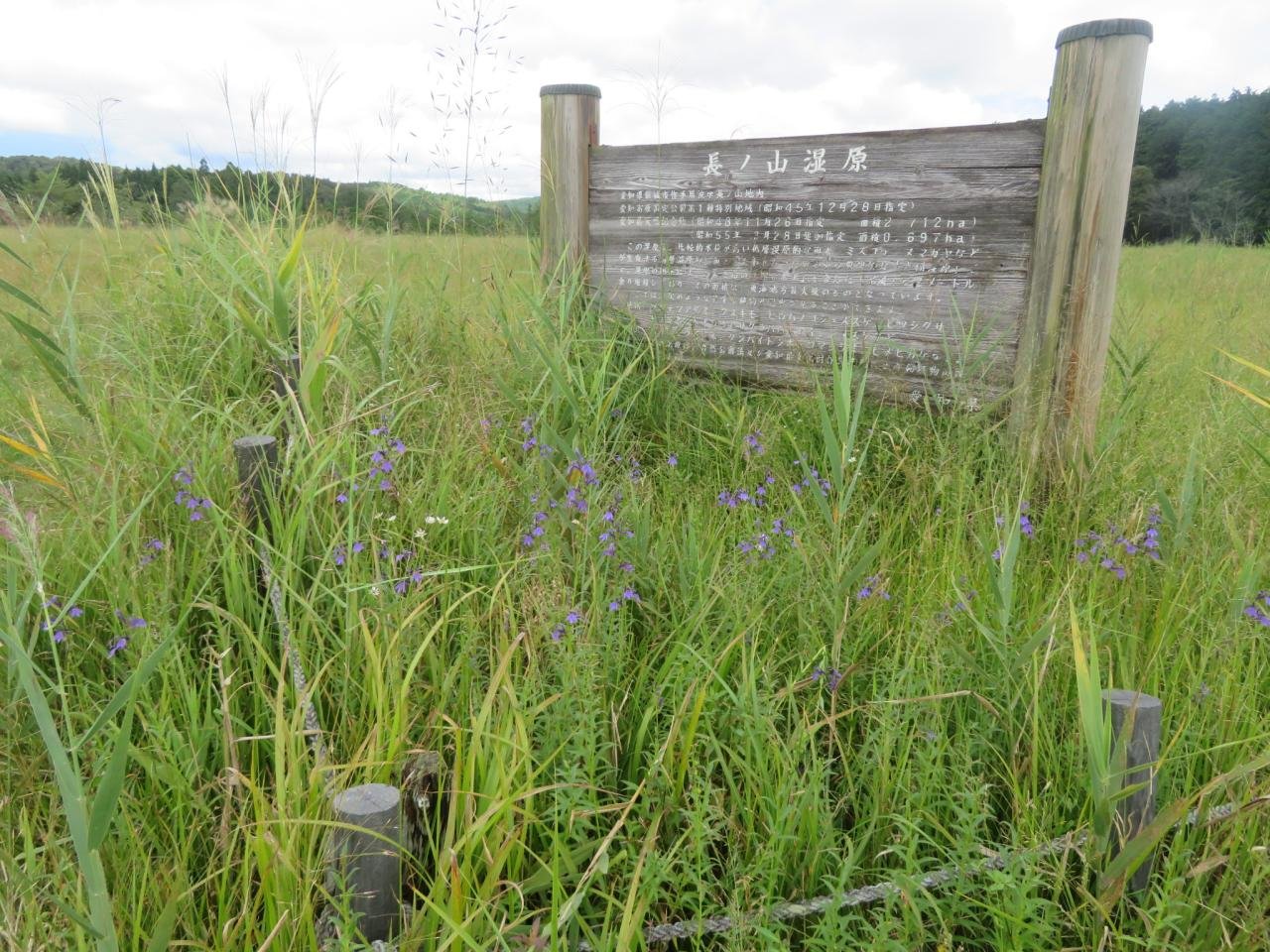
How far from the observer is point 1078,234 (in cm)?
258

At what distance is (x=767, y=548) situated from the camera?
2.05m

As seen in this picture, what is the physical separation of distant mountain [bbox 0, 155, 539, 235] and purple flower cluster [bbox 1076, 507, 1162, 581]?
263 centimetres

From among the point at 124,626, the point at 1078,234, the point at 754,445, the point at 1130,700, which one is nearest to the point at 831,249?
the point at 1078,234

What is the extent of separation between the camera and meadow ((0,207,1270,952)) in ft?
4.00

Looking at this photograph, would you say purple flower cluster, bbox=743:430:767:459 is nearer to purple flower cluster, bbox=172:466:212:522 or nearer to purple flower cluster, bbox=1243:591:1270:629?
purple flower cluster, bbox=1243:591:1270:629

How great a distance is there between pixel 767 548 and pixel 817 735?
50 cm

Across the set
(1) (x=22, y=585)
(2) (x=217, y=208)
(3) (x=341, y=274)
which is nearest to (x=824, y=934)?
(1) (x=22, y=585)

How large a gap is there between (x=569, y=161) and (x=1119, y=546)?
111 inches

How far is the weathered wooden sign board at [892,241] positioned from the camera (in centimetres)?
256

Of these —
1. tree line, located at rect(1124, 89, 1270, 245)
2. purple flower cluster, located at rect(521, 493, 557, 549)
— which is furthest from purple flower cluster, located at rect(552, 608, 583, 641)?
tree line, located at rect(1124, 89, 1270, 245)

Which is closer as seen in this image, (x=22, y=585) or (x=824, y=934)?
(x=824, y=934)

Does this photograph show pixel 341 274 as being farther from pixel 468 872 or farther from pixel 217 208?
pixel 468 872

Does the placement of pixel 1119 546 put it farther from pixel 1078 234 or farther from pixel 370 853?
pixel 370 853

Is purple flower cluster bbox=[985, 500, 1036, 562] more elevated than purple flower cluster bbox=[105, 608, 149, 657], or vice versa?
purple flower cluster bbox=[985, 500, 1036, 562]
